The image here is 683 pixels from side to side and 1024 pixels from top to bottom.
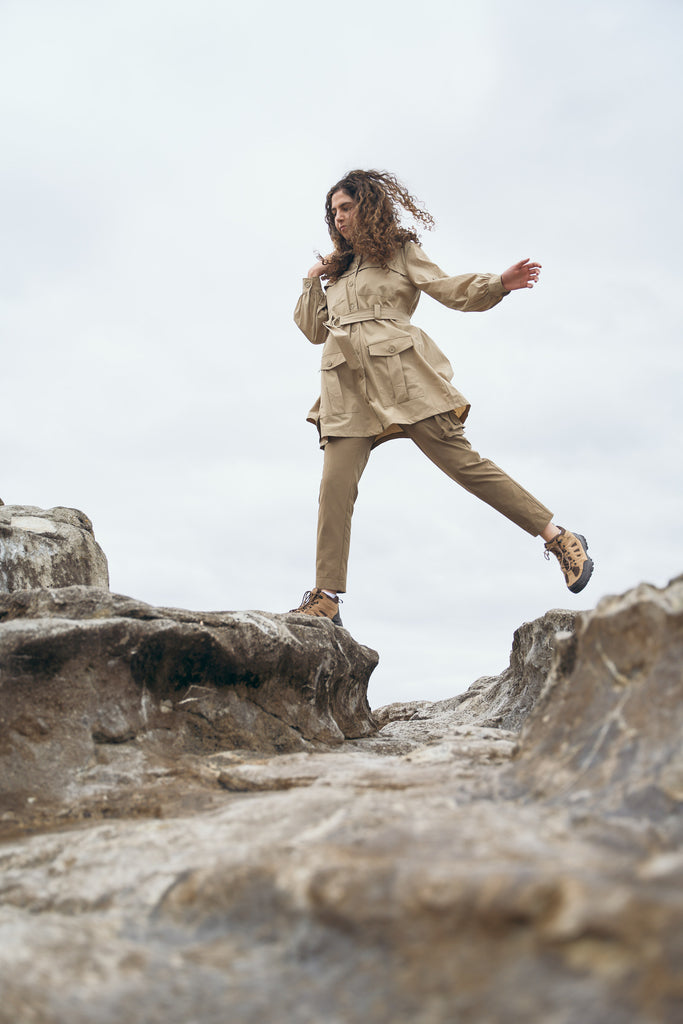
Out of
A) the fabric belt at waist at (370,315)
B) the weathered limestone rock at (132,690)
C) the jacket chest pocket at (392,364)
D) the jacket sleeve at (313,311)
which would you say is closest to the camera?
the weathered limestone rock at (132,690)

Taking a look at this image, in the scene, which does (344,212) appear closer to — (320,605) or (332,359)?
(332,359)

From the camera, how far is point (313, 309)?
5.33 metres

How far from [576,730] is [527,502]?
2.97 metres

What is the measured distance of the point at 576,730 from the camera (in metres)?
1.97

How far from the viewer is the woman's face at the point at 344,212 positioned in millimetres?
5215

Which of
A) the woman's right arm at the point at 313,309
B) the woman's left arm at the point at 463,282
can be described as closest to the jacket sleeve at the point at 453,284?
the woman's left arm at the point at 463,282

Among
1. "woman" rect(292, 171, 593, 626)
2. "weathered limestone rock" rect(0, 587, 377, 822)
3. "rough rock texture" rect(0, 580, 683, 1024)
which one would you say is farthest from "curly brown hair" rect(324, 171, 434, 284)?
"rough rock texture" rect(0, 580, 683, 1024)

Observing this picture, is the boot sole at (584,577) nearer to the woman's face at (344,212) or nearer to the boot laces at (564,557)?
the boot laces at (564,557)

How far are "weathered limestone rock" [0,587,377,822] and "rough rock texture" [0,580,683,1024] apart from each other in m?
0.50

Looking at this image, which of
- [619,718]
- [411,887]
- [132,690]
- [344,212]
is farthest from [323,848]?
[344,212]

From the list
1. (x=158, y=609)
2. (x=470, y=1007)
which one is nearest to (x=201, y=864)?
(x=470, y=1007)

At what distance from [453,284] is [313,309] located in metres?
0.90

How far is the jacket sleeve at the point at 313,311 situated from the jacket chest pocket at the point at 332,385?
376 millimetres

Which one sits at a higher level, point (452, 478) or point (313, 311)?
point (313, 311)
